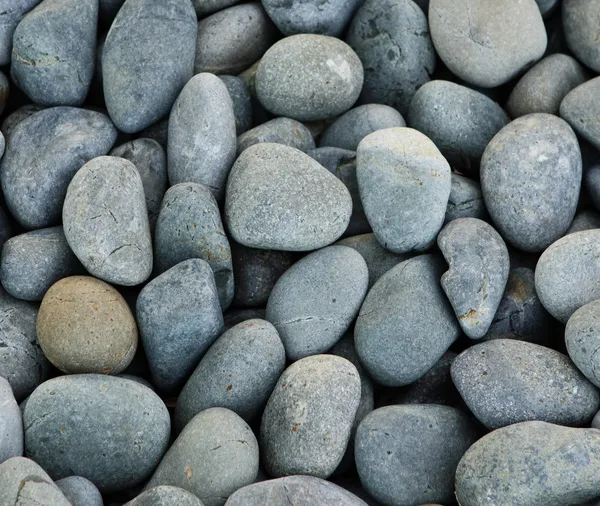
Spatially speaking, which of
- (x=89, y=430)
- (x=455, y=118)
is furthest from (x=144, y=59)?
(x=89, y=430)

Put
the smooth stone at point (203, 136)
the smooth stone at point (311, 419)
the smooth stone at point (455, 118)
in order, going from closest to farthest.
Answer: the smooth stone at point (311, 419)
the smooth stone at point (203, 136)
the smooth stone at point (455, 118)

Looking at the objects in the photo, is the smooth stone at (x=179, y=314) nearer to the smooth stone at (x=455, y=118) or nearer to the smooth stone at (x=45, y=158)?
the smooth stone at (x=45, y=158)

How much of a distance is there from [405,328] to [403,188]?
Result: 34 centimetres

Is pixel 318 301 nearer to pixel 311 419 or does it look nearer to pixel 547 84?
pixel 311 419

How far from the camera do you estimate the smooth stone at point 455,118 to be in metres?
1.94

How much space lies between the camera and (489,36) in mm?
1965

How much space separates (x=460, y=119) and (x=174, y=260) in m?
0.85

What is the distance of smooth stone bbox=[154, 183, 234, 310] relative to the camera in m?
1.72

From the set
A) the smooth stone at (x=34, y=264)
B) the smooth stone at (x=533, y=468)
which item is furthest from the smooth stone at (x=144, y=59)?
the smooth stone at (x=533, y=468)

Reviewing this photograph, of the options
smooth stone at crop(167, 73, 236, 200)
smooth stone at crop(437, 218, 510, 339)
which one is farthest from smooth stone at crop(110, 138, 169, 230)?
smooth stone at crop(437, 218, 510, 339)

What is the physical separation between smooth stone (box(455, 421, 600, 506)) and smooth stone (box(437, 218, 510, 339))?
0.31 metres

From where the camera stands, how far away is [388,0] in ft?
6.74

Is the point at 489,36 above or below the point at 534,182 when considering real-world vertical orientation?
above

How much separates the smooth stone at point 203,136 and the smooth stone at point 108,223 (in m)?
0.17
